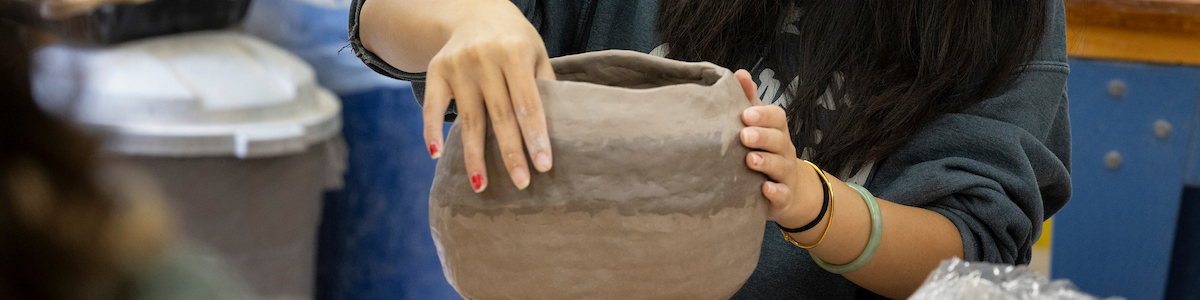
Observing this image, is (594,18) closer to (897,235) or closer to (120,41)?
(897,235)

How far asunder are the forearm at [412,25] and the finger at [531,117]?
13cm

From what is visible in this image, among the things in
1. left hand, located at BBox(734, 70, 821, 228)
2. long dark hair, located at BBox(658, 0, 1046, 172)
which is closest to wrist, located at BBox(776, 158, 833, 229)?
left hand, located at BBox(734, 70, 821, 228)

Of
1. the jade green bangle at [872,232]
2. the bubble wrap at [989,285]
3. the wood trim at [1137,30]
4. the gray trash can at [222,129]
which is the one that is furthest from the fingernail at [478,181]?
the wood trim at [1137,30]

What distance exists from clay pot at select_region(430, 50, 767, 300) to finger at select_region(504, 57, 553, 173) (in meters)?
0.01

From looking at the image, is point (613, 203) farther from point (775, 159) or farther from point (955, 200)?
point (955, 200)

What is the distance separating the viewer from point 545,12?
2.91 ft

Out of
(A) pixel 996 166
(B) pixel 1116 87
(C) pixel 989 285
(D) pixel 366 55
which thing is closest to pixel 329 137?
(D) pixel 366 55

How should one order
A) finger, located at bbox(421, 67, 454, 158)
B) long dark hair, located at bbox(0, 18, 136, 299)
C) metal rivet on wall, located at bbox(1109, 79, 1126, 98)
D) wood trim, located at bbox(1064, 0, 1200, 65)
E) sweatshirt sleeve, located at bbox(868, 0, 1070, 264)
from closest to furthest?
finger, located at bbox(421, 67, 454, 158) → sweatshirt sleeve, located at bbox(868, 0, 1070, 264) → long dark hair, located at bbox(0, 18, 136, 299) → wood trim, located at bbox(1064, 0, 1200, 65) → metal rivet on wall, located at bbox(1109, 79, 1126, 98)

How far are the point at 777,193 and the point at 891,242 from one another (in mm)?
224

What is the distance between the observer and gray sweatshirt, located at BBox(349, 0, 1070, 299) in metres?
0.71

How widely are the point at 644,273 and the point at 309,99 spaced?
116 centimetres

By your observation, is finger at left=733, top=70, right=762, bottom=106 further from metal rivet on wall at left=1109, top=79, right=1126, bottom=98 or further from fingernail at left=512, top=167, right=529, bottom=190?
metal rivet on wall at left=1109, top=79, right=1126, bottom=98

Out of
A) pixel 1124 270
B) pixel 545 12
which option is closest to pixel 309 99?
pixel 545 12

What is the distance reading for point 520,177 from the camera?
47 centimetres
